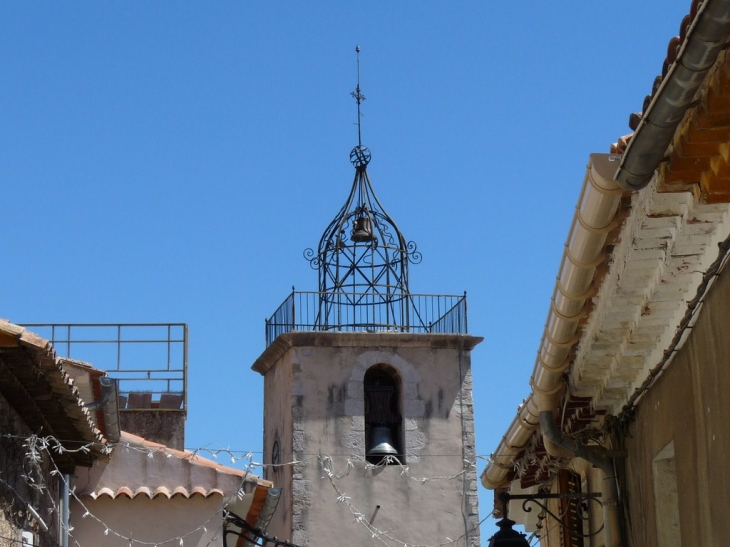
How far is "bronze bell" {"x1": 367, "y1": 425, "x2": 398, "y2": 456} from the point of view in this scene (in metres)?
22.8

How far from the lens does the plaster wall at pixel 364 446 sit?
2245 cm

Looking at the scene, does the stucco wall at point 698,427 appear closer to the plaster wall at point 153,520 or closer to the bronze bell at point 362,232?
the plaster wall at point 153,520

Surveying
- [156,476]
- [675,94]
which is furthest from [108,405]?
[675,94]

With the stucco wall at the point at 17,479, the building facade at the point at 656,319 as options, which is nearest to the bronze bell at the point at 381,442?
the stucco wall at the point at 17,479

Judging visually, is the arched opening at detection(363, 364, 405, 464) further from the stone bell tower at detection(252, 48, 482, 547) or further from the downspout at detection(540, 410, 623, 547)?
the downspout at detection(540, 410, 623, 547)

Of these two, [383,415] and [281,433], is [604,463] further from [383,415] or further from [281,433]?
[281,433]

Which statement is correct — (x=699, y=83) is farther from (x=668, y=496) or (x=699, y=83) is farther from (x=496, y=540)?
(x=496, y=540)

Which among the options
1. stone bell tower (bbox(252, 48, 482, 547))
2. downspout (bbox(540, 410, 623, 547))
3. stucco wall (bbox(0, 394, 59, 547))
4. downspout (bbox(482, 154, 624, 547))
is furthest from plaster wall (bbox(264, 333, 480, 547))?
downspout (bbox(540, 410, 623, 547))

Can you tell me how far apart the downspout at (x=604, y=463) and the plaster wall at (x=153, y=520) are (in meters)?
5.38

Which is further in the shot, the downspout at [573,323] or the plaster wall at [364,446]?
the plaster wall at [364,446]

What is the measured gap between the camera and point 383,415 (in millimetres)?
23375

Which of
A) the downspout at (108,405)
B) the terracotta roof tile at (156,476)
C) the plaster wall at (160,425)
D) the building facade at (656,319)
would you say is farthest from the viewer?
the plaster wall at (160,425)

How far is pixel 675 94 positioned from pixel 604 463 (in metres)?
4.34

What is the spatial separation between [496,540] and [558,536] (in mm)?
3612
